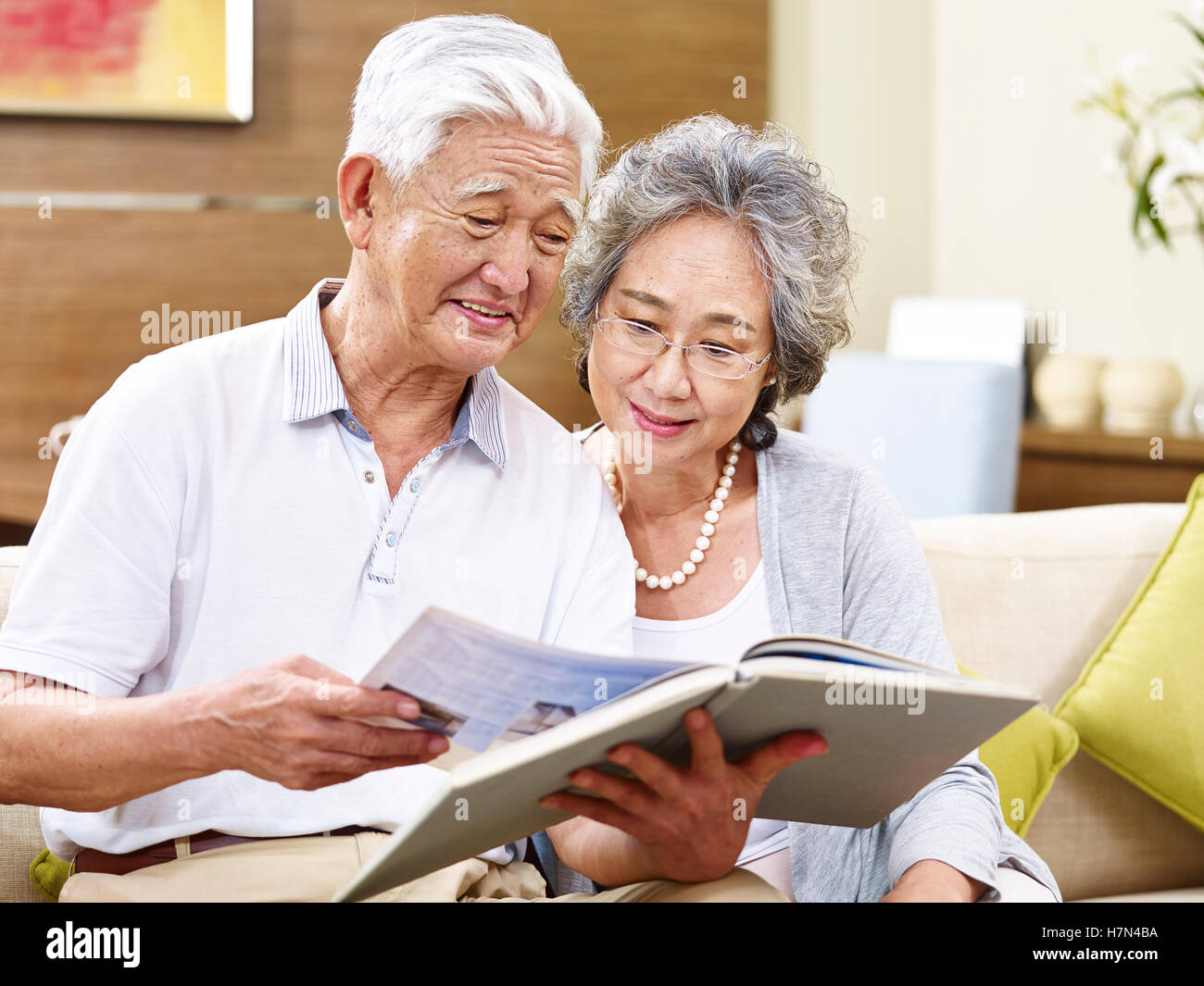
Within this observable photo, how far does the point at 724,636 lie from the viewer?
57.7 inches

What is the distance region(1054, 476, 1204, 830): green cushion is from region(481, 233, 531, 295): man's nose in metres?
1.06

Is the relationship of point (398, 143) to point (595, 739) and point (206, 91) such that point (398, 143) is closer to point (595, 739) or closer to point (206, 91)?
point (595, 739)

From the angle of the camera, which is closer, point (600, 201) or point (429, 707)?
point (429, 707)

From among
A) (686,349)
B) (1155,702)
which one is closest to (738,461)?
(686,349)

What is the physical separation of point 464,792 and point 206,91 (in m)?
2.73

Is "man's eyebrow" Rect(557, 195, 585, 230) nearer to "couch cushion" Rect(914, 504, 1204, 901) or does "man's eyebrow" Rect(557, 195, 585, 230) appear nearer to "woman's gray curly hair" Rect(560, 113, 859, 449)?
"woman's gray curly hair" Rect(560, 113, 859, 449)

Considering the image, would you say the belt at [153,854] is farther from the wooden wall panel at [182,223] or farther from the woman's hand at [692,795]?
the wooden wall panel at [182,223]

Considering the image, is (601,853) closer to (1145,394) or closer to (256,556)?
(256,556)

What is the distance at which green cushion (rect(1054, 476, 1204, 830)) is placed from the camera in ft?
5.74

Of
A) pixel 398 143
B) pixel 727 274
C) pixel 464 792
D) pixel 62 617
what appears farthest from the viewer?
A: pixel 727 274

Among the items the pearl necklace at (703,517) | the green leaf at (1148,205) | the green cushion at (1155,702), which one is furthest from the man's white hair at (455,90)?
the green leaf at (1148,205)

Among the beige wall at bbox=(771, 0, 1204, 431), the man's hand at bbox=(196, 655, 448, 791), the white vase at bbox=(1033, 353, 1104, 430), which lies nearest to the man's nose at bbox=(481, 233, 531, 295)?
the man's hand at bbox=(196, 655, 448, 791)
